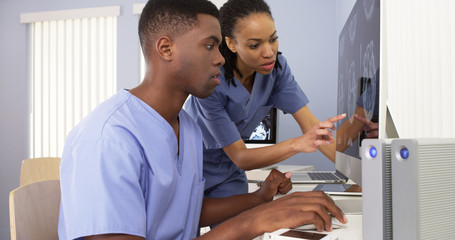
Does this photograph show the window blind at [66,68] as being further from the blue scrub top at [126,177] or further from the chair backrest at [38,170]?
the blue scrub top at [126,177]

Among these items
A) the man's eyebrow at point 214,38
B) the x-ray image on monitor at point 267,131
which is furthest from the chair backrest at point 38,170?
the man's eyebrow at point 214,38

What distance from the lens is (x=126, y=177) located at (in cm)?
A: 69

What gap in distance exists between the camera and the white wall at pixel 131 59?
299cm

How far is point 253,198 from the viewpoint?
108 centimetres

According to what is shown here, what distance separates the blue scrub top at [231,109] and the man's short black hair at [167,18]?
17.0 inches

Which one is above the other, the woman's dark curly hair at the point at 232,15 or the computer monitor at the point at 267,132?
the woman's dark curly hair at the point at 232,15

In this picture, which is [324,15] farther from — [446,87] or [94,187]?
[94,187]

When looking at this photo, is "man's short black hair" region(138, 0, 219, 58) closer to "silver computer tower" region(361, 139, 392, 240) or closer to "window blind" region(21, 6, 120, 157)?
"silver computer tower" region(361, 139, 392, 240)

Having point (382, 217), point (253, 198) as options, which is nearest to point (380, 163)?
point (382, 217)

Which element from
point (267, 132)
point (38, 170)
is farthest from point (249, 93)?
point (38, 170)

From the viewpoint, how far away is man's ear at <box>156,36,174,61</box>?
33.7 inches

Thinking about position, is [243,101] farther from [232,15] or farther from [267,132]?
[267,132]

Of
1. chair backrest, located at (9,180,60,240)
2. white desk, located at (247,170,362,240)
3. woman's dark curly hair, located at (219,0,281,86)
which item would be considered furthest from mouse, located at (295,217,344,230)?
woman's dark curly hair, located at (219,0,281,86)

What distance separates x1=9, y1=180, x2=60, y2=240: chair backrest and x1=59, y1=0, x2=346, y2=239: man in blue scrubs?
5.2 inches
